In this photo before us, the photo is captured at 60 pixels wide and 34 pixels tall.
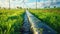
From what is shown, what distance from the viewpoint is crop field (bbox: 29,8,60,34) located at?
11.2 ft

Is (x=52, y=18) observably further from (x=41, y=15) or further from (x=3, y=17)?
(x=3, y=17)

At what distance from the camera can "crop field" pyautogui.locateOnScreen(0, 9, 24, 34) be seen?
2854 mm

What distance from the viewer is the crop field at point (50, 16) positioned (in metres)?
3.41

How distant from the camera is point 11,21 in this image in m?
3.09

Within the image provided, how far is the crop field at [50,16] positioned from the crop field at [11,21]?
11.3 inches

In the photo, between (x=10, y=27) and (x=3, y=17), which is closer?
(x=10, y=27)

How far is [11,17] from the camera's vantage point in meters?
3.33

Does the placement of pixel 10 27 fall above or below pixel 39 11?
below

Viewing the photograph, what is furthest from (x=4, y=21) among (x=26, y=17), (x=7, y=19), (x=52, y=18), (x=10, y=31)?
(x=52, y=18)

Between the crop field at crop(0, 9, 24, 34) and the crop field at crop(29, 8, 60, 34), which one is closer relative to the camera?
the crop field at crop(0, 9, 24, 34)

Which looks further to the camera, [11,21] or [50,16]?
[50,16]

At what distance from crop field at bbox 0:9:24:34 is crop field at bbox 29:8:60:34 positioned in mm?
286

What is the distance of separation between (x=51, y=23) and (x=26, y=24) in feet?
1.63

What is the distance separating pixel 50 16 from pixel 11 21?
846 millimetres
